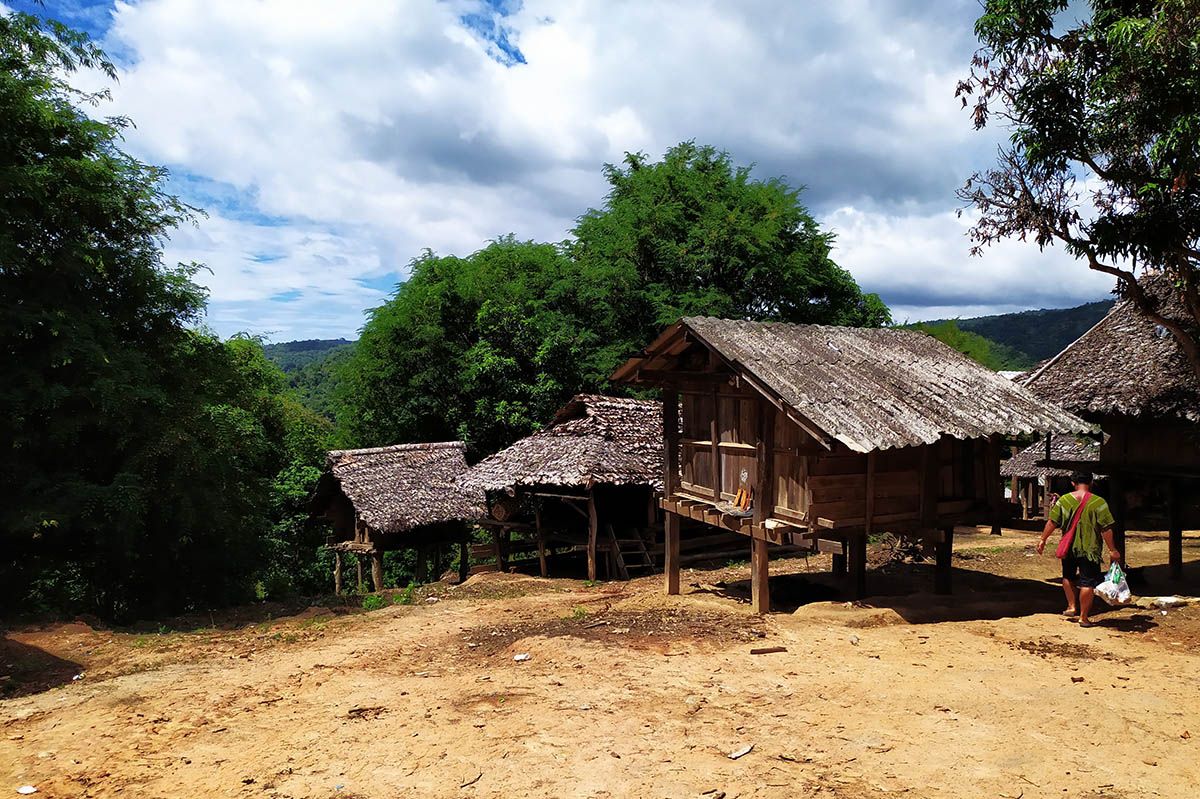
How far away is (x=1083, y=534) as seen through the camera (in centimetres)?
930

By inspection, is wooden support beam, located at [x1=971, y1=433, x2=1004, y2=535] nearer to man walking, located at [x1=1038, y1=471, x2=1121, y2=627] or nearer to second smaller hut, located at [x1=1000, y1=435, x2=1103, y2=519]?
man walking, located at [x1=1038, y1=471, x2=1121, y2=627]

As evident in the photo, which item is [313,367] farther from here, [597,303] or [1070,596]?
[1070,596]

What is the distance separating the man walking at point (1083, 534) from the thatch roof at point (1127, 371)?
390cm

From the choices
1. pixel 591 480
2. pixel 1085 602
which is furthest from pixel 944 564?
pixel 591 480

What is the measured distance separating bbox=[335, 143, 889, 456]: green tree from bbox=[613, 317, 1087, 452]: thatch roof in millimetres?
12874

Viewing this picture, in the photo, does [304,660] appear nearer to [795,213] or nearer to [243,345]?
[243,345]

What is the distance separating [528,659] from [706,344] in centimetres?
526

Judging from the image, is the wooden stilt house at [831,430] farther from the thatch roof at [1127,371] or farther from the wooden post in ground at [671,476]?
the thatch roof at [1127,371]

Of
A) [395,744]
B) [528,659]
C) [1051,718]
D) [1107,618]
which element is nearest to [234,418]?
[528,659]

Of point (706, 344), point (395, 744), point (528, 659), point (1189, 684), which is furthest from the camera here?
point (706, 344)

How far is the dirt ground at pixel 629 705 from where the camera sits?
5496 millimetres

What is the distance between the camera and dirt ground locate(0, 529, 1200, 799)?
18.0 feet

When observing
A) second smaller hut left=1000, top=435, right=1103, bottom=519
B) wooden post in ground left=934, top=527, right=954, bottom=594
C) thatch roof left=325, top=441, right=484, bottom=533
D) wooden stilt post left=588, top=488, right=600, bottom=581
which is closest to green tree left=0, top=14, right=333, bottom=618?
thatch roof left=325, top=441, right=484, bottom=533

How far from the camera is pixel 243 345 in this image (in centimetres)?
2795
